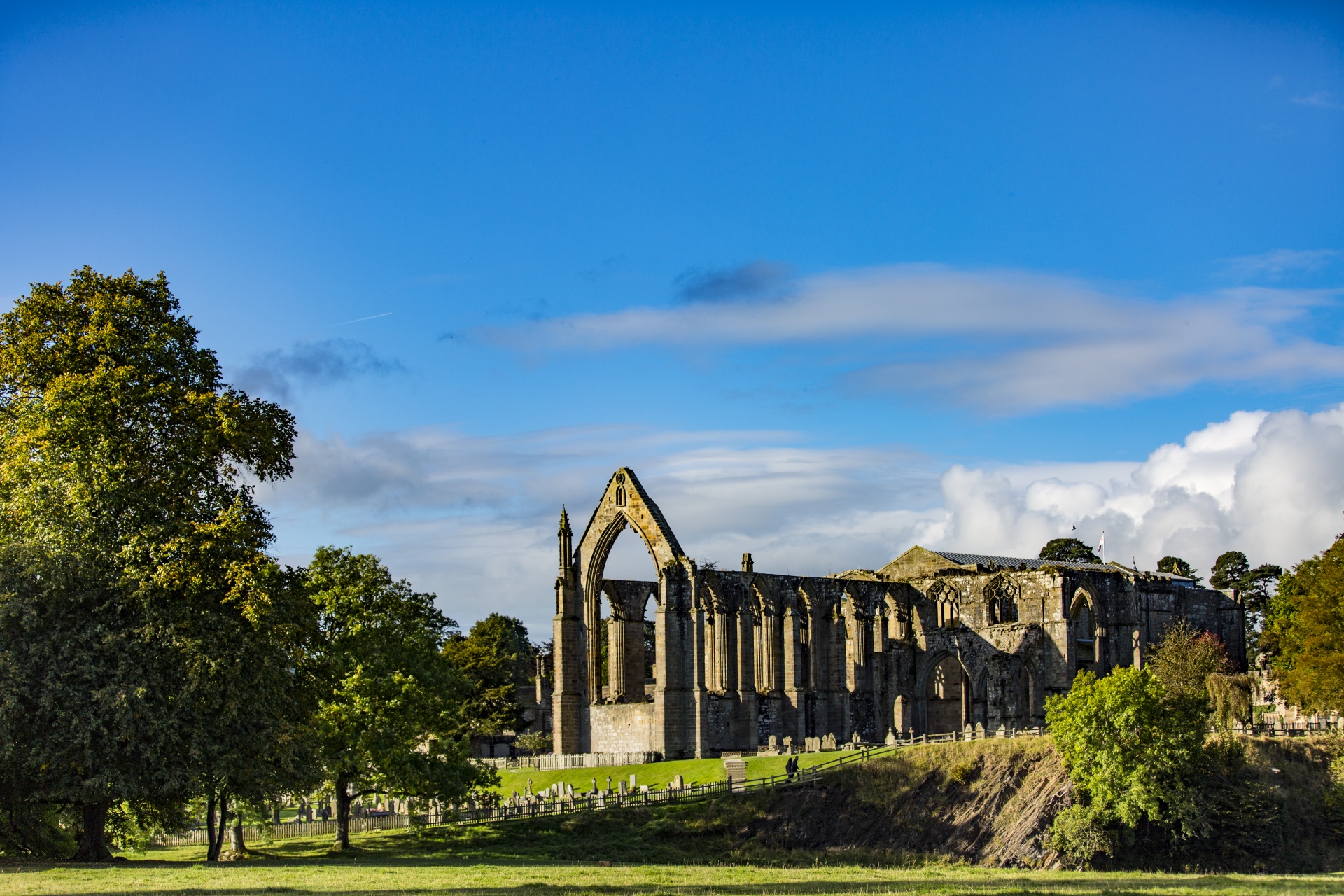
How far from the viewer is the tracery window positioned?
67.5m

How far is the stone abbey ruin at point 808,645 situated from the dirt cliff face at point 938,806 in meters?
11.4

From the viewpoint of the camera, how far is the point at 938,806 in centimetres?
4628

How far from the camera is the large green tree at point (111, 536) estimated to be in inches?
1154

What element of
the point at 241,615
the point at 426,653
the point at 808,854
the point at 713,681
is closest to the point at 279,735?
the point at 241,615

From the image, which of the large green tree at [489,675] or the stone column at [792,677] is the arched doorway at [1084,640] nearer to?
the stone column at [792,677]

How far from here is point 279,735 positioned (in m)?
31.2

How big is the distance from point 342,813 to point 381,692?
3825 millimetres

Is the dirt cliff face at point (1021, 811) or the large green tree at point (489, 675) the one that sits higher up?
the large green tree at point (489, 675)

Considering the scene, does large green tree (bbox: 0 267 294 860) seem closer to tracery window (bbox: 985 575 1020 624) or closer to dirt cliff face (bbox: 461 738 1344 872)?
dirt cliff face (bbox: 461 738 1344 872)

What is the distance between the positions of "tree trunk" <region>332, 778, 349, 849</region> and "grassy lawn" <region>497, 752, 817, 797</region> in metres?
12.3

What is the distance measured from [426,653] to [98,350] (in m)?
12.7

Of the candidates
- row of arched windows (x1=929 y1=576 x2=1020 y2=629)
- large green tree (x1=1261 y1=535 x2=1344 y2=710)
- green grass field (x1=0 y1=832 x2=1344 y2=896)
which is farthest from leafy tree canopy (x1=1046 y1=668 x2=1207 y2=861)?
row of arched windows (x1=929 y1=576 x2=1020 y2=629)

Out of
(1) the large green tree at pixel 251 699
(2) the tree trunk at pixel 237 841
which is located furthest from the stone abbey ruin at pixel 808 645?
(1) the large green tree at pixel 251 699

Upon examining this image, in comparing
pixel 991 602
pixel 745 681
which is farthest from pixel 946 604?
pixel 745 681
